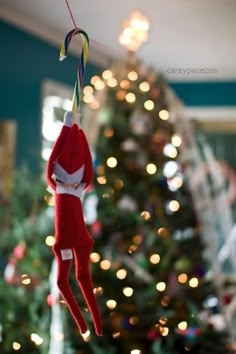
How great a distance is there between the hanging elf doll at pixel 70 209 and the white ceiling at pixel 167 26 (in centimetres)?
83

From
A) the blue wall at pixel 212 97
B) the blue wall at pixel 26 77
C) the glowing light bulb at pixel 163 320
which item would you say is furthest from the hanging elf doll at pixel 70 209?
the blue wall at pixel 212 97

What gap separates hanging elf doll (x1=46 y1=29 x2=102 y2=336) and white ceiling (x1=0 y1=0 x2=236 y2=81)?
2.72 feet

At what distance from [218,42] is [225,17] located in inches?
7.3

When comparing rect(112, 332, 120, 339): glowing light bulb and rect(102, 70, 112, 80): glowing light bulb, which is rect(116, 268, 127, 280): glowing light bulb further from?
rect(102, 70, 112, 80): glowing light bulb

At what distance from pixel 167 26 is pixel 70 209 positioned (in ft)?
4.82

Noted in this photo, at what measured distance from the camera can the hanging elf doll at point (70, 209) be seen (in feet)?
→ 2.51

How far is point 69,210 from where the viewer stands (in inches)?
30.4

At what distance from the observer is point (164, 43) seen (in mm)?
2156

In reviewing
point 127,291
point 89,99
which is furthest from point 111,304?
point 89,99

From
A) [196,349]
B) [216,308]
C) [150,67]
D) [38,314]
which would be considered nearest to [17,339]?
[38,314]

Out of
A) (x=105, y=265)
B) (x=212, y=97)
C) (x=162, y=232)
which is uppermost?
(x=212, y=97)

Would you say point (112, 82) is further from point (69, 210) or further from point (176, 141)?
point (69, 210)

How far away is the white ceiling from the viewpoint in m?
1.69

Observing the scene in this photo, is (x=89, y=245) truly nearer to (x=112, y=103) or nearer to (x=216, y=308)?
(x=112, y=103)
